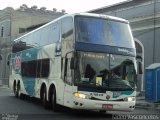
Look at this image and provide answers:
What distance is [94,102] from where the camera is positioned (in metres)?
16.3

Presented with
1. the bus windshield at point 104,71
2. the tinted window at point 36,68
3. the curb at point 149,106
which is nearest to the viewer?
the bus windshield at point 104,71

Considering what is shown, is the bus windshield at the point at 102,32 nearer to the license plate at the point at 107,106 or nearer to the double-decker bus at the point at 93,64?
the double-decker bus at the point at 93,64

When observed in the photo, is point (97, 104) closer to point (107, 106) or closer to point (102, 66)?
point (107, 106)

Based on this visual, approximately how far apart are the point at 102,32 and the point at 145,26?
49.4 ft

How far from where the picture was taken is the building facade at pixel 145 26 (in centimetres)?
3073

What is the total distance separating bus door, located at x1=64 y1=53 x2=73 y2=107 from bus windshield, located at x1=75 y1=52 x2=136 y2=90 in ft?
1.65

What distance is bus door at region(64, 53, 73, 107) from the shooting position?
16811mm

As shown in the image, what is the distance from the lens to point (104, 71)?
16.7m

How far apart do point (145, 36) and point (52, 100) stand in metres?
14.3

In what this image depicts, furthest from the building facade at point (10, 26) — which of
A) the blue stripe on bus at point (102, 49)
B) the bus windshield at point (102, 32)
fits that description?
the blue stripe on bus at point (102, 49)

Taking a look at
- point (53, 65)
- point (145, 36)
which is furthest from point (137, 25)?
point (53, 65)

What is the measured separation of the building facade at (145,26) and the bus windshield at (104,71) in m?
12.9

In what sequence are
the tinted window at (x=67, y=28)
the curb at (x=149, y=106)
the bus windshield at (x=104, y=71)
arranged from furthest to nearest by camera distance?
the curb at (x=149, y=106) < the tinted window at (x=67, y=28) < the bus windshield at (x=104, y=71)

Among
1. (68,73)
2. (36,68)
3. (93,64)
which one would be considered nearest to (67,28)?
(68,73)
